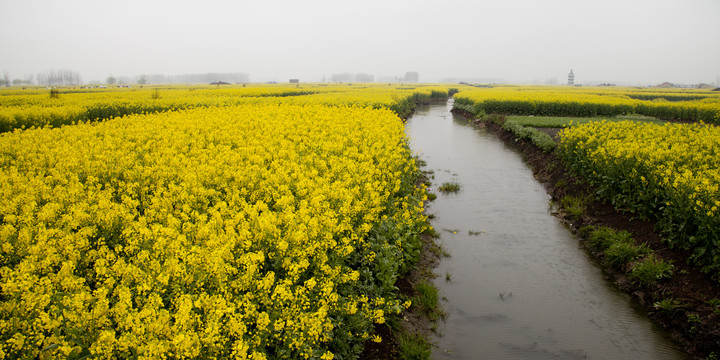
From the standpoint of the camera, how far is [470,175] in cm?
1408

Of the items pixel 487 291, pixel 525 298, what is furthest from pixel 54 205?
pixel 525 298

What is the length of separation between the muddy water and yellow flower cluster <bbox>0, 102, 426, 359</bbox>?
46.5 inches

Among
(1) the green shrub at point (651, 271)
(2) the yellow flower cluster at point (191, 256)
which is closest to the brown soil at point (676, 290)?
(1) the green shrub at point (651, 271)

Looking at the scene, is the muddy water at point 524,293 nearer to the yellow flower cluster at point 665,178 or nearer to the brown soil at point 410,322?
the brown soil at point 410,322

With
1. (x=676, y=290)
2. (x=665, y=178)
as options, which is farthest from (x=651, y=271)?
(x=665, y=178)

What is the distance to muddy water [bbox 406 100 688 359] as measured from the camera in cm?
544

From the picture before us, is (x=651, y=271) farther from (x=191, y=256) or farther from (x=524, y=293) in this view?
(x=191, y=256)

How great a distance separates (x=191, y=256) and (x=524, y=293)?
219 inches

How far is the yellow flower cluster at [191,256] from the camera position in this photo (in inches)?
113

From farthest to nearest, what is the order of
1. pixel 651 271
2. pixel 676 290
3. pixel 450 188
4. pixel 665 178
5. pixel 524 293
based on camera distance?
pixel 450 188 → pixel 665 178 → pixel 524 293 → pixel 651 271 → pixel 676 290

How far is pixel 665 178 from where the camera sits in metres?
7.36

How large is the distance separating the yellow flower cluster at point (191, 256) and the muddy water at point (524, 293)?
46.5 inches

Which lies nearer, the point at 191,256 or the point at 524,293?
the point at 191,256

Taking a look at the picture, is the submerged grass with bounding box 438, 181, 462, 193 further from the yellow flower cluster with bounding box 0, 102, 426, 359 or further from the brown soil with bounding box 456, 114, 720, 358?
the yellow flower cluster with bounding box 0, 102, 426, 359
